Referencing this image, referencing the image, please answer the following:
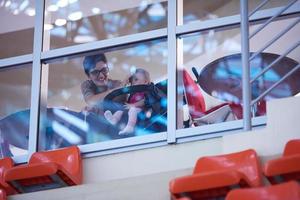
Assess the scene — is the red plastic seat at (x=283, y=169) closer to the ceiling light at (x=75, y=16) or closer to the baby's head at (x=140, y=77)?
the baby's head at (x=140, y=77)

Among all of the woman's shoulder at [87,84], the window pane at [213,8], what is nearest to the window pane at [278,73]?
the window pane at [213,8]

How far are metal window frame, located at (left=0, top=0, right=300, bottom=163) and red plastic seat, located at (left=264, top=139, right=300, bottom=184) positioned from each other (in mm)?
946

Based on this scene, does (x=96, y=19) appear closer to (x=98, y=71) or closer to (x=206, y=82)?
(x=98, y=71)

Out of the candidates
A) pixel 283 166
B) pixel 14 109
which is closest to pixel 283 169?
pixel 283 166

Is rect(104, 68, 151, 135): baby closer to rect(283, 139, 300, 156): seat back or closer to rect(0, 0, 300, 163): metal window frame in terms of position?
rect(0, 0, 300, 163): metal window frame

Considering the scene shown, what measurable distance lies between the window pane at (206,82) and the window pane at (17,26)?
1305 millimetres

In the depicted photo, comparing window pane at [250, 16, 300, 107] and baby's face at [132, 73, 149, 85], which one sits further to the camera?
baby's face at [132, 73, 149, 85]

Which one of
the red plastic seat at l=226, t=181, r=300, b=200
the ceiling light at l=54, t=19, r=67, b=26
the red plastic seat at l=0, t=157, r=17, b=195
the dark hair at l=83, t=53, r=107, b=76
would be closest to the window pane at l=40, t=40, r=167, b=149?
the dark hair at l=83, t=53, r=107, b=76

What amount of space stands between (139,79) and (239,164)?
5.39ft

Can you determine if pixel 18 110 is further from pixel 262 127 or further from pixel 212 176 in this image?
pixel 212 176

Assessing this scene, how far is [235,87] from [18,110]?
160 centimetres

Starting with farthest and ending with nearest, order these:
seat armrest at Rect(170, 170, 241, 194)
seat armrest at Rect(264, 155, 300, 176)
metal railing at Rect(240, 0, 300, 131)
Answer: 1. metal railing at Rect(240, 0, 300, 131)
2. seat armrest at Rect(170, 170, 241, 194)
3. seat armrest at Rect(264, 155, 300, 176)

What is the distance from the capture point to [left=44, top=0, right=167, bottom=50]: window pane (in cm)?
571

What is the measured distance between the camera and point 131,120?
5133mm
